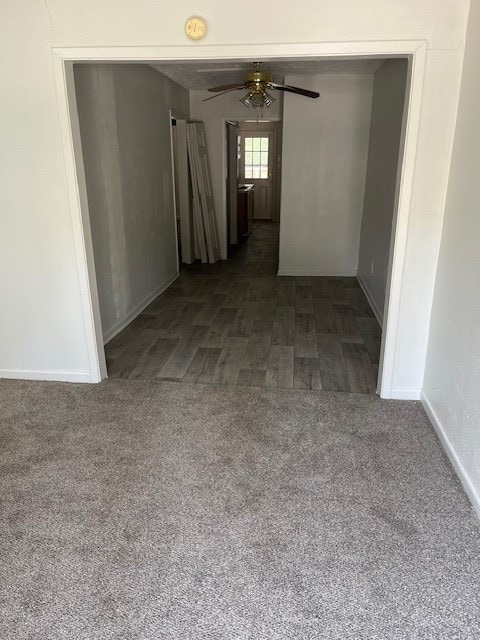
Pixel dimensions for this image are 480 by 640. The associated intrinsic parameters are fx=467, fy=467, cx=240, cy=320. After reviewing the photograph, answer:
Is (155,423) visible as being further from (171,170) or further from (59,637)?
(171,170)

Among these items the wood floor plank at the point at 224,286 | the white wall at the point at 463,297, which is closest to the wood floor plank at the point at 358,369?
the white wall at the point at 463,297

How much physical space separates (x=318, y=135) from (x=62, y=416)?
4.44 m

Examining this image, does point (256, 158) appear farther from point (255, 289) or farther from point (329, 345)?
point (329, 345)

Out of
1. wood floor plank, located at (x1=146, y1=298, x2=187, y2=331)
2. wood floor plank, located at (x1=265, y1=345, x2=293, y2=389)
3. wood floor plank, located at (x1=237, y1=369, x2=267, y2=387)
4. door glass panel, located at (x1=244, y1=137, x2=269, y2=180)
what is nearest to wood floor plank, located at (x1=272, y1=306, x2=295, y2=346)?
wood floor plank, located at (x1=265, y1=345, x2=293, y2=389)

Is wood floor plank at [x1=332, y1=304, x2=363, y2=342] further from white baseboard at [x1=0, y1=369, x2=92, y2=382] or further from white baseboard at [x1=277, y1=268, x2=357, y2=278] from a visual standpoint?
white baseboard at [x1=0, y1=369, x2=92, y2=382]

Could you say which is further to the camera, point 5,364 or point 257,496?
point 5,364

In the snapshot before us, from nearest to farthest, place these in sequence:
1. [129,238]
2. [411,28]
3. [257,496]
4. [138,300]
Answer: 1. [257,496]
2. [411,28]
3. [129,238]
4. [138,300]

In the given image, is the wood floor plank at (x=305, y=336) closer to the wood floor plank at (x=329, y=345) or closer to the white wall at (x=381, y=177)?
the wood floor plank at (x=329, y=345)

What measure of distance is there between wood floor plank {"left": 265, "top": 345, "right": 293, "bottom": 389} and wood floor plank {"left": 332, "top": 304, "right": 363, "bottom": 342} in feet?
1.86

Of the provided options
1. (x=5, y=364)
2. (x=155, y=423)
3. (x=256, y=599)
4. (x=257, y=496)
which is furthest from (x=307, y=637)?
(x=5, y=364)

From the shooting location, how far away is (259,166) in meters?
10.8

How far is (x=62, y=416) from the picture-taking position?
9.09 ft

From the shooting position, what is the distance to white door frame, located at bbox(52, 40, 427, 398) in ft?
7.83

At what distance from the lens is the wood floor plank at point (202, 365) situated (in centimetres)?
326
